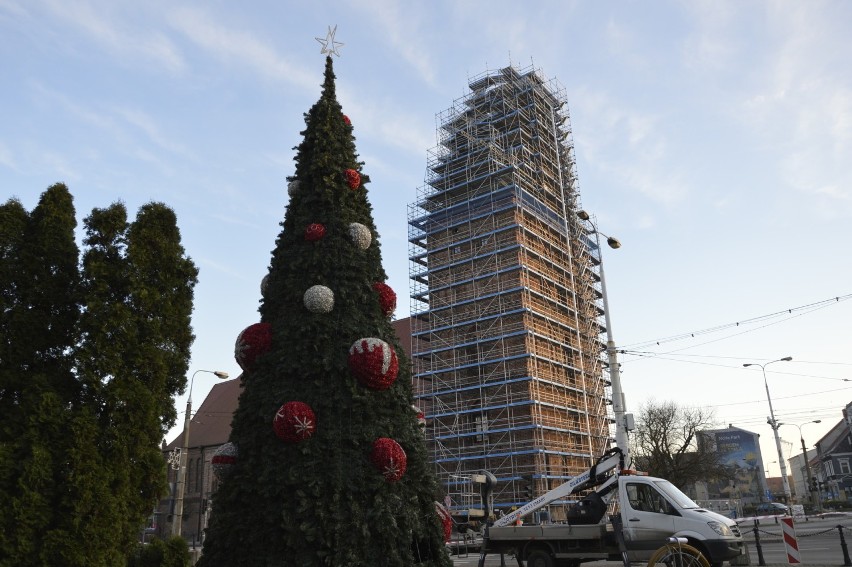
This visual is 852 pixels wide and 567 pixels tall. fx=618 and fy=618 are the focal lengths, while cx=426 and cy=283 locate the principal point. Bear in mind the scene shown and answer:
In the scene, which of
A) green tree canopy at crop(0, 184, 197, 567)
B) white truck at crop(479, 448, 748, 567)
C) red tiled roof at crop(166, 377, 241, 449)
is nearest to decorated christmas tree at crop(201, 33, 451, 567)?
green tree canopy at crop(0, 184, 197, 567)

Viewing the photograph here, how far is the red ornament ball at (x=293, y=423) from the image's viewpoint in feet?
26.1

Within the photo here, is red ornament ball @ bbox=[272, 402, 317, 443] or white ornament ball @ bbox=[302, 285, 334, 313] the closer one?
red ornament ball @ bbox=[272, 402, 317, 443]

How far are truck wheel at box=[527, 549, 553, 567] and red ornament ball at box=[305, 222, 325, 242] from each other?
9.26 m

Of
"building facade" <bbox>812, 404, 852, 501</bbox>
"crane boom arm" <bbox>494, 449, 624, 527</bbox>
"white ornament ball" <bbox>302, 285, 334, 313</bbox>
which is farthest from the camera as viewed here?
"building facade" <bbox>812, 404, 852, 501</bbox>

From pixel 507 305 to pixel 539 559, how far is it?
93.4 ft

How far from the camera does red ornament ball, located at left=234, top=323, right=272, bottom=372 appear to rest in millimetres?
8906

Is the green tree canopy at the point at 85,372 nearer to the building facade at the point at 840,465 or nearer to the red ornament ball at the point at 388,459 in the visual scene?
the red ornament ball at the point at 388,459

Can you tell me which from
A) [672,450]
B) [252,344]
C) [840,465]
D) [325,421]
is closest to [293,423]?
[325,421]

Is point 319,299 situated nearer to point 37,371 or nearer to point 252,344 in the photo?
point 252,344

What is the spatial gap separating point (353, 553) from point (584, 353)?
136 ft

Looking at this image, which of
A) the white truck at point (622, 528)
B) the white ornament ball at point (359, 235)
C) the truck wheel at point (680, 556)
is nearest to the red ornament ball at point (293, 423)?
the white ornament ball at point (359, 235)

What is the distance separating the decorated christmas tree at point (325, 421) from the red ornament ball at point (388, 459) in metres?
0.01

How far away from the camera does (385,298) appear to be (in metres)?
9.51

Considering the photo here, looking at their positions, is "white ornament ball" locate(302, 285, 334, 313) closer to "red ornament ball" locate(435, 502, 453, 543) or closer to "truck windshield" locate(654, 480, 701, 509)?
"red ornament ball" locate(435, 502, 453, 543)
